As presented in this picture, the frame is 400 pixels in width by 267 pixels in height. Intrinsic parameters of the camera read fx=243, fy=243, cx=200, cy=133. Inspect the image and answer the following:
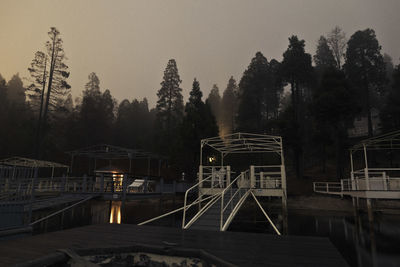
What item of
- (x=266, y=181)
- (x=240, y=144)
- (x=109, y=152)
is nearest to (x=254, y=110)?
(x=240, y=144)

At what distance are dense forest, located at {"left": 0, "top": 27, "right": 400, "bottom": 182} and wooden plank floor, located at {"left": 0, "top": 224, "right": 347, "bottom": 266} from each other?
72.1 ft

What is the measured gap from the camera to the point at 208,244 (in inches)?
211

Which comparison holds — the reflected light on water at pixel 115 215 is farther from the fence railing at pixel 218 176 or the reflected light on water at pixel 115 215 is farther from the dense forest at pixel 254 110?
the dense forest at pixel 254 110

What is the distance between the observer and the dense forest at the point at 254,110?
28453mm

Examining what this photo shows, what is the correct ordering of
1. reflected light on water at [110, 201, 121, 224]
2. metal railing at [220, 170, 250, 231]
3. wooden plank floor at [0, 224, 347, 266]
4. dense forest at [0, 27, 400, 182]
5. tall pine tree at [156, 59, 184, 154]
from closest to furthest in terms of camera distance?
wooden plank floor at [0, 224, 347, 266] < metal railing at [220, 170, 250, 231] < reflected light on water at [110, 201, 121, 224] < dense forest at [0, 27, 400, 182] < tall pine tree at [156, 59, 184, 154]

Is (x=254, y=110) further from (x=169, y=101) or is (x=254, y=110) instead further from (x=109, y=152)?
(x=109, y=152)

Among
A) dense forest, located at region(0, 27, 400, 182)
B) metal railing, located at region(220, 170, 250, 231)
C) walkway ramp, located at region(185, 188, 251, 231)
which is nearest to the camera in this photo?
walkway ramp, located at region(185, 188, 251, 231)

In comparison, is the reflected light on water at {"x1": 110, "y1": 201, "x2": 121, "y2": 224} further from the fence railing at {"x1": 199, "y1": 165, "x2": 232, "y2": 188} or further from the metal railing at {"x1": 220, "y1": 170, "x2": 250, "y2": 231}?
the metal railing at {"x1": 220, "y1": 170, "x2": 250, "y2": 231}

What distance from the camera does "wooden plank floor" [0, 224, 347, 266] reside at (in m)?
4.26

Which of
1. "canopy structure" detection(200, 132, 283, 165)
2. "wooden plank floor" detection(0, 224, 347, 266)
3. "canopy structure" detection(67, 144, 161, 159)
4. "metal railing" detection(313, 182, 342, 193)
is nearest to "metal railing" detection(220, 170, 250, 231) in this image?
"wooden plank floor" detection(0, 224, 347, 266)

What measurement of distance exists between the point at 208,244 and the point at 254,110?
4031 centimetres

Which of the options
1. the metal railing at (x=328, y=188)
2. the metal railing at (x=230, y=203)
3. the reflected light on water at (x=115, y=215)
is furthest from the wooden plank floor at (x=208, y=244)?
the metal railing at (x=328, y=188)

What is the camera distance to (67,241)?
5477mm

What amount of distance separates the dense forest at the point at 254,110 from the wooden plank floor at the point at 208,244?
21988mm
